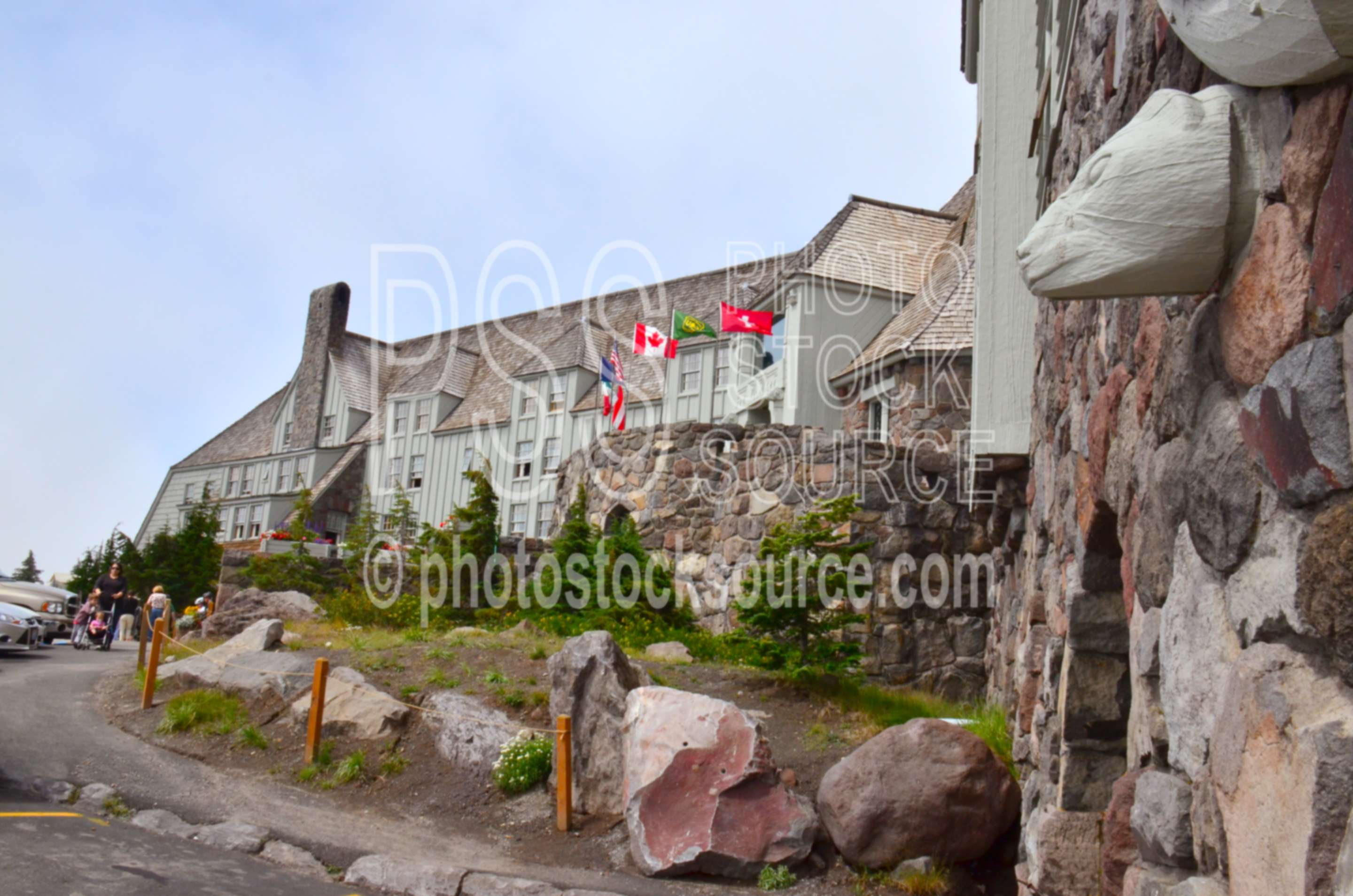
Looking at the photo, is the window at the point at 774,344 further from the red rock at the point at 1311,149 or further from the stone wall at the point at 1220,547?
the red rock at the point at 1311,149

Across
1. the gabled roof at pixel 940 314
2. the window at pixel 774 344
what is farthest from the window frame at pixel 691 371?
the gabled roof at pixel 940 314

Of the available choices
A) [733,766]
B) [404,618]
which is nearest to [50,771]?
[733,766]

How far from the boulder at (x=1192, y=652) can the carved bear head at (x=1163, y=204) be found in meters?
0.63

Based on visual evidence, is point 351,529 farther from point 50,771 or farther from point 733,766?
point 733,766

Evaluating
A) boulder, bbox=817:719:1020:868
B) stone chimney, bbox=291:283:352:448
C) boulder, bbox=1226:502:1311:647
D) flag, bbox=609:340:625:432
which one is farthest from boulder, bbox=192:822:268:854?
stone chimney, bbox=291:283:352:448

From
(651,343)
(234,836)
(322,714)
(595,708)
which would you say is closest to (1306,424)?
(595,708)

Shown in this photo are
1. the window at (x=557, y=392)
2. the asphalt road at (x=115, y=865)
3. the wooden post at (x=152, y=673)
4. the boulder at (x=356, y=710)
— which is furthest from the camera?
the window at (x=557, y=392)

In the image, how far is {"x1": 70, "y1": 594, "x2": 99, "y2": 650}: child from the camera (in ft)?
65.0

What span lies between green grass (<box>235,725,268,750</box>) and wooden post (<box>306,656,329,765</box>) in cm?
59

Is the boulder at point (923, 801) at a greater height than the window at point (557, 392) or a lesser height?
lesser

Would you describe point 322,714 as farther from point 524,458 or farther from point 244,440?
point 244,440

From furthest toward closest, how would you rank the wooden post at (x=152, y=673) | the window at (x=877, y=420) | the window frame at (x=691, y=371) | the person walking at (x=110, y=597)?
the window frame at (x=691, y=371)
the person walking at (x=110, y=597)
the window at (x=877, y=420)
the wooden post at (x=152, y=673)

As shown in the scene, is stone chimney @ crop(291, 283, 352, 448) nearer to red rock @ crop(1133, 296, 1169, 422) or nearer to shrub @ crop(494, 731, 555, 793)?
shrub @ crop(494, 731, 555, 793)

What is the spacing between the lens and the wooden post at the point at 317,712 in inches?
402
